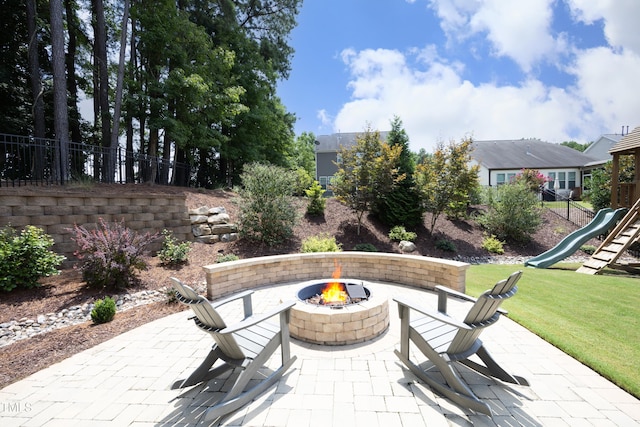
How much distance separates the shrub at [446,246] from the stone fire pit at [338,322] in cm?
827

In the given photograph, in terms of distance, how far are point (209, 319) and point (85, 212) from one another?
22.4 feet

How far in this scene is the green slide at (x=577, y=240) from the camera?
9.21 meters

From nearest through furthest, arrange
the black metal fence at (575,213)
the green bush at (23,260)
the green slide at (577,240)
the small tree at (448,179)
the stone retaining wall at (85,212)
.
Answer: the green bush at (23,260)
the stone retaining wall at (85,212)
the green slide at (577,240)
the small tree at (448,179)
the black metal fence at (575,213)

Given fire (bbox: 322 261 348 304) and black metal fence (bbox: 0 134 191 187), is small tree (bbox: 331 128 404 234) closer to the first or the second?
fire (bbox: 322 261 348 304)

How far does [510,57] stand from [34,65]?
17533mm

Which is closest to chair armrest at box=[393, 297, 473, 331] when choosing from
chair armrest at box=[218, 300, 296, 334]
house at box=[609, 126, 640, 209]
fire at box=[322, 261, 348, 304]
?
chair armrest at box=[218, 300, 296, 334]

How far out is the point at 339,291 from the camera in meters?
4.48

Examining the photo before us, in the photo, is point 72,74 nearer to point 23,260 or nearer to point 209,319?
point 23,260

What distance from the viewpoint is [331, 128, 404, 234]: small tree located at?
10625mm

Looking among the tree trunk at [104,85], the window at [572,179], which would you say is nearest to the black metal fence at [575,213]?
the window at [572,179]

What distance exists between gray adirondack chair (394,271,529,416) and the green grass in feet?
4.23

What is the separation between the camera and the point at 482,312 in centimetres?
242

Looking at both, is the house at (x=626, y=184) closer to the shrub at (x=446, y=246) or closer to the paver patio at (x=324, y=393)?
the shrub at (x=446, y=246)

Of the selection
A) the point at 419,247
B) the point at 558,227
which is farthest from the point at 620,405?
the point at 558,227
